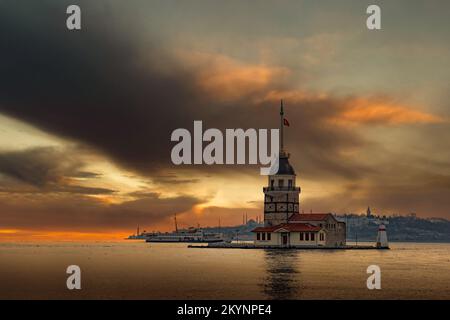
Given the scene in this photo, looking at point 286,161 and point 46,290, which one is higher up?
point 286,161

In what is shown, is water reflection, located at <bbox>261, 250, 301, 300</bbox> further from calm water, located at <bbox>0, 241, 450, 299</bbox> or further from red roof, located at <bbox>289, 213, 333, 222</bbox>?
red roof, located at <bbox>289, 213, 333, 222</bbox>

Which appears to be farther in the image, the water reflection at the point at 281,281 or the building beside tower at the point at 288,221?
the building beside tower at the point at 288,221

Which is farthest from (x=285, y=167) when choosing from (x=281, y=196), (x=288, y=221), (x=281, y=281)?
(x=281, y=281)

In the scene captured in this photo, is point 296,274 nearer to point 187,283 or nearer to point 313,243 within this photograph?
point 187,283

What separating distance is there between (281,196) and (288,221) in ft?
19.6

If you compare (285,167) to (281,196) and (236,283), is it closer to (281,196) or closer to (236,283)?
(281,196)

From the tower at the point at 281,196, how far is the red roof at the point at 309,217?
1.44 metres

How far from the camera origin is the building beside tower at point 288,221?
155 metres

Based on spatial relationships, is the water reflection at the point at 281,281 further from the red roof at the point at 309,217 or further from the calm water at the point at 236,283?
the red roof at the point at 309,217

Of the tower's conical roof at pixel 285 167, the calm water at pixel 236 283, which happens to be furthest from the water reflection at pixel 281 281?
the tower's conical roof at pixel 285 167

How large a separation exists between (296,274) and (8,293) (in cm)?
3462
